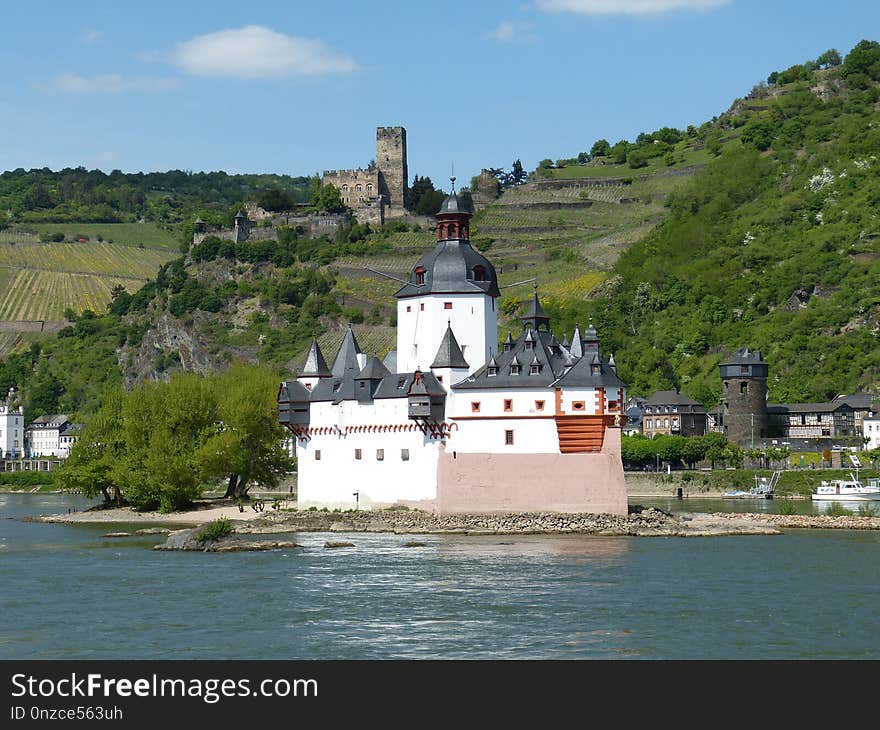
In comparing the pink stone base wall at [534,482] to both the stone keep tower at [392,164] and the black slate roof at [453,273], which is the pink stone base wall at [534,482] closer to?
the black slate roof at [453,273]

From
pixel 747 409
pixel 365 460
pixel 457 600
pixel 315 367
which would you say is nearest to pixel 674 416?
pixel 747 409

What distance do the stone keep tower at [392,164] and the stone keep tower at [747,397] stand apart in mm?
73616

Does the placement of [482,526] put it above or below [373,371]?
below

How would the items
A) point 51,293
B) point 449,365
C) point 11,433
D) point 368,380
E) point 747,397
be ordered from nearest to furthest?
point 449,365 < point 368,380 < point 747,397 < point 11,433 < point 51,293

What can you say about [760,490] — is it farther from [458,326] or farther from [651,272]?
[651,272]

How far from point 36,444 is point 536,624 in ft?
403

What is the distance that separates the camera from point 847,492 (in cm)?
8788

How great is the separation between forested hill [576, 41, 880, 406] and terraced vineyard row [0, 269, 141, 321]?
235 feet

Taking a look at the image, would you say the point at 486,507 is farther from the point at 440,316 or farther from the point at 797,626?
the point at 797,626

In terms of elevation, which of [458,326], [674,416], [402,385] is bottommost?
[674,416]

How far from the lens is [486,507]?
63.7 m

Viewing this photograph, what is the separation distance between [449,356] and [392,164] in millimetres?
112064

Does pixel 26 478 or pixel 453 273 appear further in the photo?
pixel 26 478

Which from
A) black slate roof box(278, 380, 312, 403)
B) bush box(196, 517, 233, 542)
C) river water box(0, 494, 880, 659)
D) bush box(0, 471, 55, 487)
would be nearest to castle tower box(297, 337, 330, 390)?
black slate roof box(278, 380, 312, 403)
